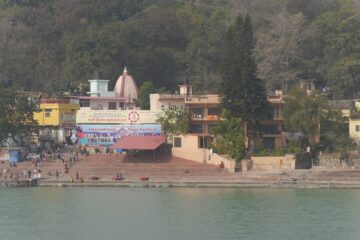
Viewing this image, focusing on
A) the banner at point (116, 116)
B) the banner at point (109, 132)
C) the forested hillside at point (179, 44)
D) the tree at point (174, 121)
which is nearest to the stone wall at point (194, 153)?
the tree at point (174, 121)

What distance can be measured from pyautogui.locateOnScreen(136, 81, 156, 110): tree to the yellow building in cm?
418

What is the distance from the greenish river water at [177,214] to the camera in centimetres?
4138

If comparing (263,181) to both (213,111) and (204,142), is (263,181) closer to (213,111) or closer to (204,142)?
(204,142)

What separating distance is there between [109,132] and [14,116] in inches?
211

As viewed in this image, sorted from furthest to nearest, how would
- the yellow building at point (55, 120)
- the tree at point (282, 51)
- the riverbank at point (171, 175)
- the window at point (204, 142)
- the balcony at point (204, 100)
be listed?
the tree at point (282, 51) → the yellow building at point (55, 120) → the balcony at point (204, 100) → the window at point (204, 142) → the riverbank at point (171, 175)

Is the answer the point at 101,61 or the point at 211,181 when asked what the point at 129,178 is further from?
the point at 101,61

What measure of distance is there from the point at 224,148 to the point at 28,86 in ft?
94.6

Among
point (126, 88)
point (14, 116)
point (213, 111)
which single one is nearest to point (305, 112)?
point (213, 111)

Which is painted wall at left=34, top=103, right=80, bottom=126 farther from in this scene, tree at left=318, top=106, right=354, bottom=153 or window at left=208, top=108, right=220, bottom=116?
tree at left=318, top=106, right=354, bottom=153

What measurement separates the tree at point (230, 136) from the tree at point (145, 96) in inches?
422

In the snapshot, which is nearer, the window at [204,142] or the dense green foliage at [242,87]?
the dense green foliage at [242,87]

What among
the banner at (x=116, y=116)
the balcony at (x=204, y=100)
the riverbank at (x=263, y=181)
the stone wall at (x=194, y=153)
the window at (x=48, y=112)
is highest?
the balcony at (x=204, y=100)

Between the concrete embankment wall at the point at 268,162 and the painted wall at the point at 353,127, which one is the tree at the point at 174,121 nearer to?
the concrete embankment wall at the point at 268,162

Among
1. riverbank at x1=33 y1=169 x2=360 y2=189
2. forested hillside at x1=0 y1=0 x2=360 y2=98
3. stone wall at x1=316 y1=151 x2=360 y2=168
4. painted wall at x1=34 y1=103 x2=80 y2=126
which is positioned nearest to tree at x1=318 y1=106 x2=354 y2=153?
stone wall at x1=316 y1=151 x2=360 y2=168
